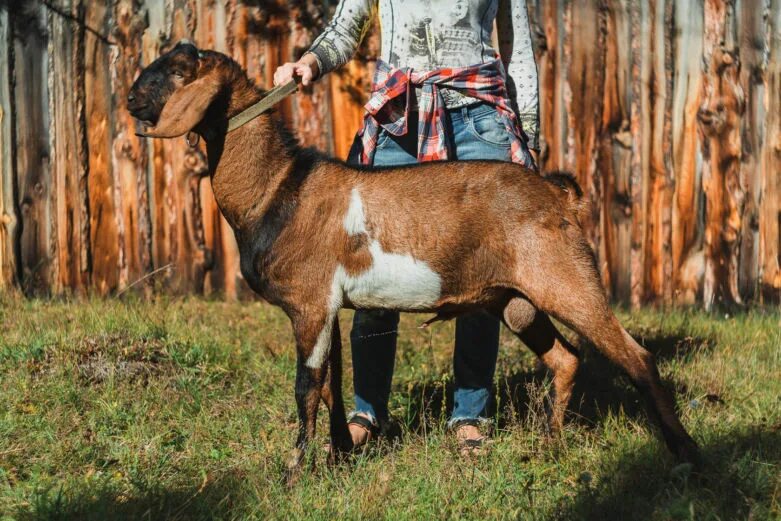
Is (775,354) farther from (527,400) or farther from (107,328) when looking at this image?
(107,328)

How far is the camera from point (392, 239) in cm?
405

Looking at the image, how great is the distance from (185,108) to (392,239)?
3.40 feet

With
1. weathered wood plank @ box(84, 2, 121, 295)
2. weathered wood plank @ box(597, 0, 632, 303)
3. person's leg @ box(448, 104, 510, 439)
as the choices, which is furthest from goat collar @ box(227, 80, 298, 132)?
weathered wood plank @ box(84, 2, 121, 295)

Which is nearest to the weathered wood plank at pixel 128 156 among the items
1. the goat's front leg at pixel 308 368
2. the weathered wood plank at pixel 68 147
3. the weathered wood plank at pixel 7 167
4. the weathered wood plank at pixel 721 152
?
the weathered wood plank at pixel 68 147

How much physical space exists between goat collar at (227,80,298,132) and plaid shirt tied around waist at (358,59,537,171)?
0.43 m

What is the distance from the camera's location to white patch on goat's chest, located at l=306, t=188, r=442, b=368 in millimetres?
4043

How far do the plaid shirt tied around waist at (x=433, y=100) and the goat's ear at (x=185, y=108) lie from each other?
772 millimetres

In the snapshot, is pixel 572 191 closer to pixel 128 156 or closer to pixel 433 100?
pixel 433 100

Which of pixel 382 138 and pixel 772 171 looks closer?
pixel 382 138

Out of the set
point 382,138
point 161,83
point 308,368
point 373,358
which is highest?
point 161,83

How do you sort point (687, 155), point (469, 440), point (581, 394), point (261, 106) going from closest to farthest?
point (261, 106) → point (469, 440) → point (581, 394) → point (687, 155)

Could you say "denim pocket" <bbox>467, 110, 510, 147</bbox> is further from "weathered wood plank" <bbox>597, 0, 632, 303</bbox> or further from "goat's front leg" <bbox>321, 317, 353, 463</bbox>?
"weathered wood plank" <bbox>597, 0, 632, 303</bbox>

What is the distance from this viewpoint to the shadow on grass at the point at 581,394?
16.3ft

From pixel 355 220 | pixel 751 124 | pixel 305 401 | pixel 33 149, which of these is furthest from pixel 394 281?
pixel 33 149
